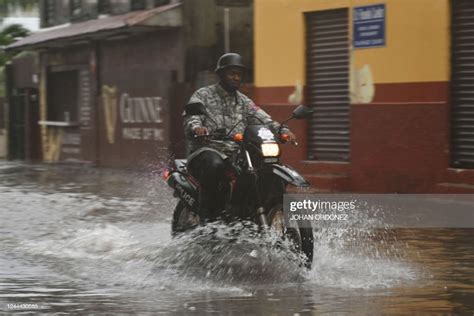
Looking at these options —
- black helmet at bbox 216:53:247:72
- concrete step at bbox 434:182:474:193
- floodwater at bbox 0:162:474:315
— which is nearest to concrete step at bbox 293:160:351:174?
concrete step at bbox 434:182:474:193

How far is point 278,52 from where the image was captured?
16969 mm

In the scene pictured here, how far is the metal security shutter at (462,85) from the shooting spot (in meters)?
13.6

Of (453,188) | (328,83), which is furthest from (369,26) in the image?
(453,188)

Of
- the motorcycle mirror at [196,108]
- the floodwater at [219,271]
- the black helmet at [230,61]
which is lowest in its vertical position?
the floodwater at [219,271]

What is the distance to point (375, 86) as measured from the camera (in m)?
15.1

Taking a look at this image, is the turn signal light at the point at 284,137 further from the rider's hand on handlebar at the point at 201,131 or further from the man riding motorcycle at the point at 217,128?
the rider's hand on handlebar at the point at 201,131

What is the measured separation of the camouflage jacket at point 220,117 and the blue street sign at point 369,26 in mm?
6909

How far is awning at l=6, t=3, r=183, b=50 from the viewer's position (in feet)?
68.4

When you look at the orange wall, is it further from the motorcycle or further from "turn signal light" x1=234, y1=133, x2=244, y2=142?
"turn signal light" x1=234, y1=133, x2=244, y2=142

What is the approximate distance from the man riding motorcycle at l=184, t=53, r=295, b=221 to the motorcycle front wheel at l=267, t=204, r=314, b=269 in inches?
22.6

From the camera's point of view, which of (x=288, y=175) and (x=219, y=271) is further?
(x=219, y=271)

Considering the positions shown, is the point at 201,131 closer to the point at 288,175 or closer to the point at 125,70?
the point at 288,175

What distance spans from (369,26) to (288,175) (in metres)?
8.13

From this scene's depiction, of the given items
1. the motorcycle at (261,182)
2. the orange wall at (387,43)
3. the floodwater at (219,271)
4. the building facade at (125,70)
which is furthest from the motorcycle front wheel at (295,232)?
the building facade at (125,70)
